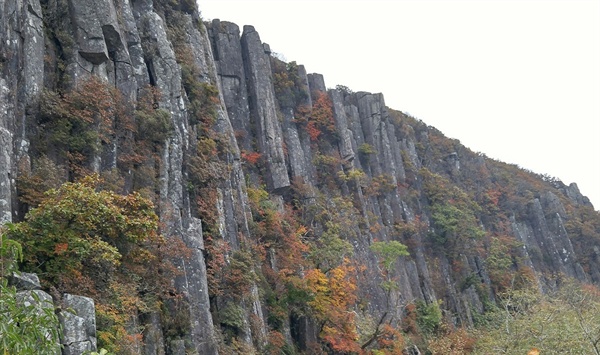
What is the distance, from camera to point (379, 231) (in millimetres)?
40156

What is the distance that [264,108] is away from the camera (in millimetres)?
35531

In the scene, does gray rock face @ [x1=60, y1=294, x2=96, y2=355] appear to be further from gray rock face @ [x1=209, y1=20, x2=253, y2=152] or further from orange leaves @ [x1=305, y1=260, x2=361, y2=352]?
gray rock face @ [x1=209, y1=20, x2=253, y2=152]

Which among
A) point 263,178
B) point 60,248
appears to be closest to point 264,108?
point 263,178

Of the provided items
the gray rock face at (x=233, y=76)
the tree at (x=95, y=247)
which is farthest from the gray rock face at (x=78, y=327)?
the gray rock face at (x=233, y=76)

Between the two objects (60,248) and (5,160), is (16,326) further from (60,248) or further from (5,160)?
(5,160)

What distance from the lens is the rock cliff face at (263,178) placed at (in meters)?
18.3

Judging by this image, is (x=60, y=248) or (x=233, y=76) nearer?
(x=60, y=248)

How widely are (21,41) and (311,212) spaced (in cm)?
2066

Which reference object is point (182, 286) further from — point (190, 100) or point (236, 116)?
point (236, 116)

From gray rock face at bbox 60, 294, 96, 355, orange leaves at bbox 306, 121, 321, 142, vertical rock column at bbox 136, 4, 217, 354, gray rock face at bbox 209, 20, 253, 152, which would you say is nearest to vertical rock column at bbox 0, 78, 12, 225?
gray rock face at bbox 60, 294, 96, 355

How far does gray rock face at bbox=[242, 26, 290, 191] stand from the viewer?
33875mm

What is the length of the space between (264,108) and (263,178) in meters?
4.80

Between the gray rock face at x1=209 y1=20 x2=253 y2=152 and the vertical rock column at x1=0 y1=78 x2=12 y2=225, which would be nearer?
the vertical rock column at x1=0 y1=78 x2=12 y2=225

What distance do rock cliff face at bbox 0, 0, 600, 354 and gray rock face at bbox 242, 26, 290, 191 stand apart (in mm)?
100
